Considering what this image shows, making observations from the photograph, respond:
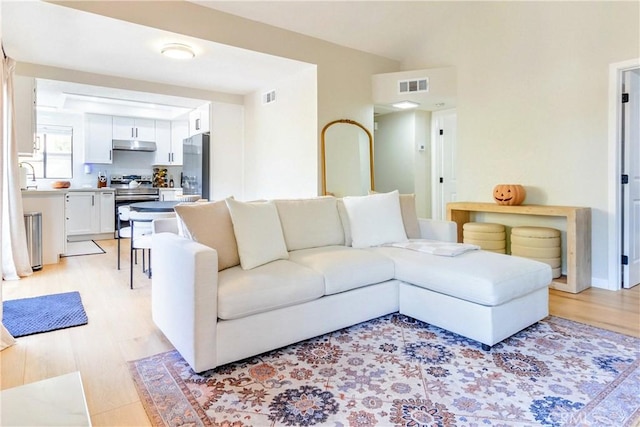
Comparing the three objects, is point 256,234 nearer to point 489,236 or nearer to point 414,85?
point 489,236

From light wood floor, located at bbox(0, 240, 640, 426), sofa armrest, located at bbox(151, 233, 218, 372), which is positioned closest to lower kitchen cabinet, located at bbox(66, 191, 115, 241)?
light wood floor, located at bbox(0, 240, 640, 426)

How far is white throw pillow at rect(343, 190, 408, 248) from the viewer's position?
3170mm

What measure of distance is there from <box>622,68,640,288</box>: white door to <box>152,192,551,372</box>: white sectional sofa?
166 centimetres

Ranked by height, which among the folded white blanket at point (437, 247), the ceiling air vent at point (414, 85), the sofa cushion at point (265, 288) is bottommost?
the sofa cushion at point (265, 288)

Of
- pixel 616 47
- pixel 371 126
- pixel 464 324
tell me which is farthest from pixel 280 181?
pixel 616 47

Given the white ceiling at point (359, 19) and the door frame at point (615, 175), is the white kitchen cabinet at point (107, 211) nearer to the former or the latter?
the white ceiling at point (359, 19)

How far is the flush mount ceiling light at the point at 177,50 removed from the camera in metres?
3.88

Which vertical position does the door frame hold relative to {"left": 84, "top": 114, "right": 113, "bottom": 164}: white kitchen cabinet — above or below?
below

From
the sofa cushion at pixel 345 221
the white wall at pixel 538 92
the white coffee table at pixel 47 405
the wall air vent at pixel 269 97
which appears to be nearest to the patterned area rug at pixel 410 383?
the white coffee table at pixel 47 405

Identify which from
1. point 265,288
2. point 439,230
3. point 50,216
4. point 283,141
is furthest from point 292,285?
point 50,216

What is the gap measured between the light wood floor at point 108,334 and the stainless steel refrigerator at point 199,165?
7.18 feet

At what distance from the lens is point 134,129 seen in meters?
7.33

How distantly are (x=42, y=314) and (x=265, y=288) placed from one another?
196 centimetres

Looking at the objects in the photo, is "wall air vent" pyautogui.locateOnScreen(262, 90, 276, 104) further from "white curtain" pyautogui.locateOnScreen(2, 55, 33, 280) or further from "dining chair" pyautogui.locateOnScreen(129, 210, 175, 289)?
"white curtain" pyautogui.locateOnScreen(2, 55, 33, 280)
